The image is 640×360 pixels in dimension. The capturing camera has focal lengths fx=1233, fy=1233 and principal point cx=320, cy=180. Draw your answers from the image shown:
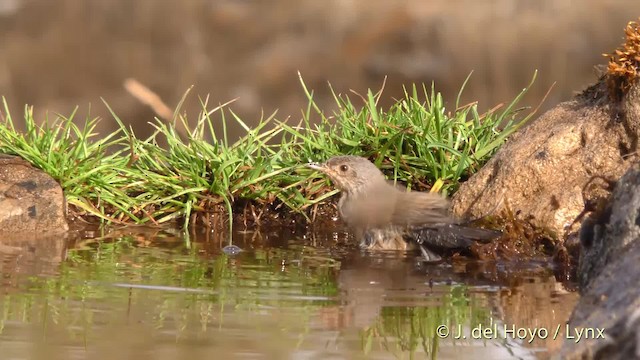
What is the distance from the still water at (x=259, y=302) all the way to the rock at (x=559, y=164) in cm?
51

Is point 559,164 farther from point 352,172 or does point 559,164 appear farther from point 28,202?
point 28,202

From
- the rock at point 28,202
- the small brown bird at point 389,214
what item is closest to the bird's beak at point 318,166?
the small brown bird at point 389,214

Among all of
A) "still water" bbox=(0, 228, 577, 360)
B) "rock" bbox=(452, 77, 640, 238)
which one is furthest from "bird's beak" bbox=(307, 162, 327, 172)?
"rock" bbox=(452, 77, 640, 238)

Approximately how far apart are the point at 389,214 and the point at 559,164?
1.05 metres

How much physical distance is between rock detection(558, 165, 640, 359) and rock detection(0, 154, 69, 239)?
361 cm

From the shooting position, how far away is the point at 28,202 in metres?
7.72

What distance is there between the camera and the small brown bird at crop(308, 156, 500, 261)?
23.0 ft

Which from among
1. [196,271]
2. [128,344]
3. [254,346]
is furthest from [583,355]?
[196,271]

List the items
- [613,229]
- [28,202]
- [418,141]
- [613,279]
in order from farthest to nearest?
[418,141] → [28,202] → [613,229] → [613,279]

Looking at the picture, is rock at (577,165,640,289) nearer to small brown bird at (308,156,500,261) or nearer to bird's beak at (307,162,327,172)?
small brown bird at (308,156,500,261)

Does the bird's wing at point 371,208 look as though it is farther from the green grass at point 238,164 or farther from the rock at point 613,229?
the rock at point 613,229

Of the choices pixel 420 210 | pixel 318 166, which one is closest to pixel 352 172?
pixel 318 166

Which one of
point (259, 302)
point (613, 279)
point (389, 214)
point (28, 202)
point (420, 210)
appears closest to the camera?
point (613, 279)

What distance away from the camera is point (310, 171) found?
336 inches
